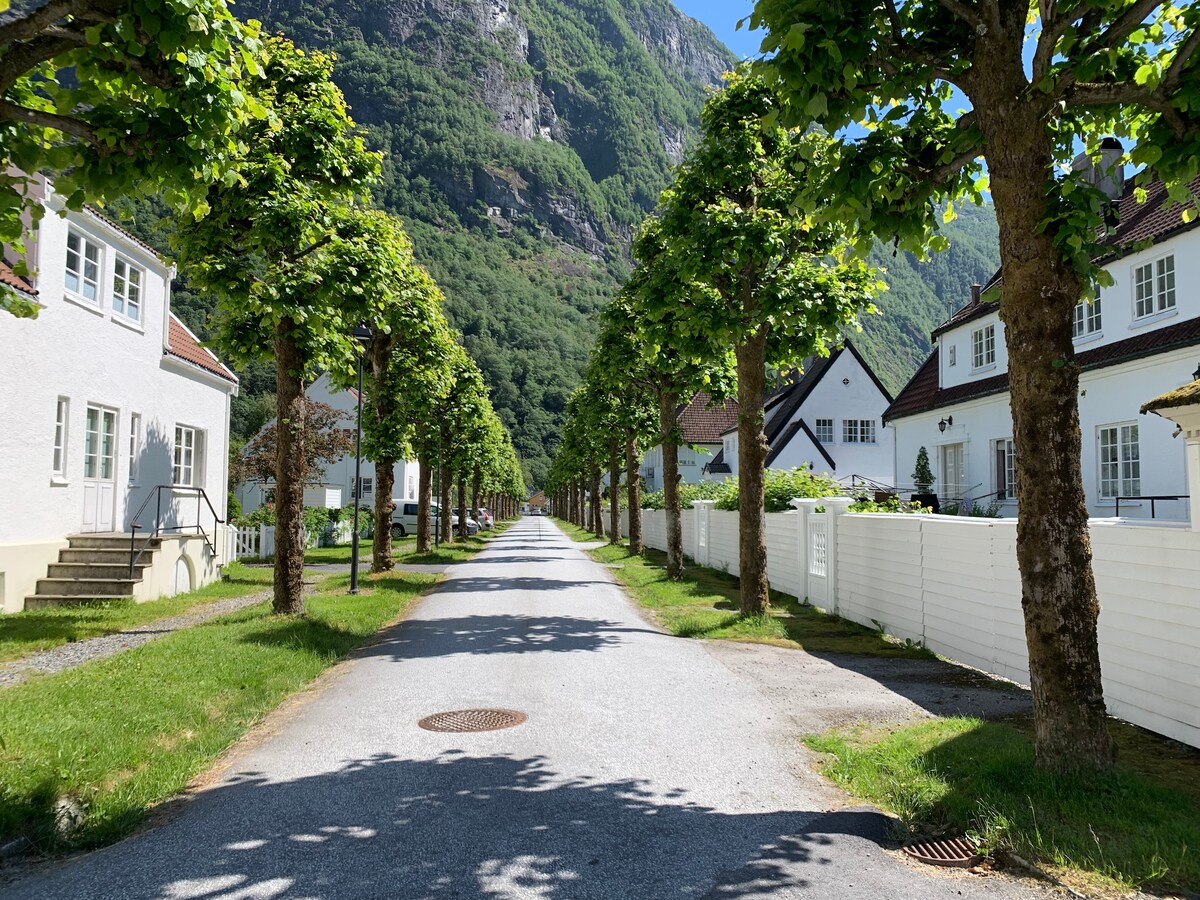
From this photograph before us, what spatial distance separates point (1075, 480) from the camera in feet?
17.1

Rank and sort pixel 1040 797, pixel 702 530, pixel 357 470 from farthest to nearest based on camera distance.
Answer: pixel 702 530, pixel 357 470, pixel 1040 797

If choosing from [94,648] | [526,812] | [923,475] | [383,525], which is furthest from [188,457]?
[923,475]

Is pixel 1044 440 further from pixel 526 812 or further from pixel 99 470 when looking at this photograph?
pixel 99 470

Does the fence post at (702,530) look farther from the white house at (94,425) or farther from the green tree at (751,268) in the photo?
the white house at (94,425)

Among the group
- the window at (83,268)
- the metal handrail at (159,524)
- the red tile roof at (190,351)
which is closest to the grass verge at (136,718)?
the metal handrail at (159,524)

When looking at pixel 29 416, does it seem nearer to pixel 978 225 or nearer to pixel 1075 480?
pixel 1075 480

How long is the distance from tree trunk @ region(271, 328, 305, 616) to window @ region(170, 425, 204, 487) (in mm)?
7194

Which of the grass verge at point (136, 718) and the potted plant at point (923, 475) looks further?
the potted plant at point (923, 475)

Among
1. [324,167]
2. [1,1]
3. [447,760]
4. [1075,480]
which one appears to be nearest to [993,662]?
[1075,480]

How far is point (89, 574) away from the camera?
46.5 feet

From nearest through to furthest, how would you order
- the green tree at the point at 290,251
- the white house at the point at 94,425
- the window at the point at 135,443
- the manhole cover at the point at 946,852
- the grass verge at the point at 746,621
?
the manhole cover at the point at 946,852, the grass verge at the point at 746,621, the green tree at the point at 290,251, the white house at the point at 94,425, the window at the point at 135,443

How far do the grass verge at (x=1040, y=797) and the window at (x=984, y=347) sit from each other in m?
19.1

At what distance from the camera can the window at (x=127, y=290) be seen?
16.6 m

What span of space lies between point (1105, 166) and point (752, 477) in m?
8.14
